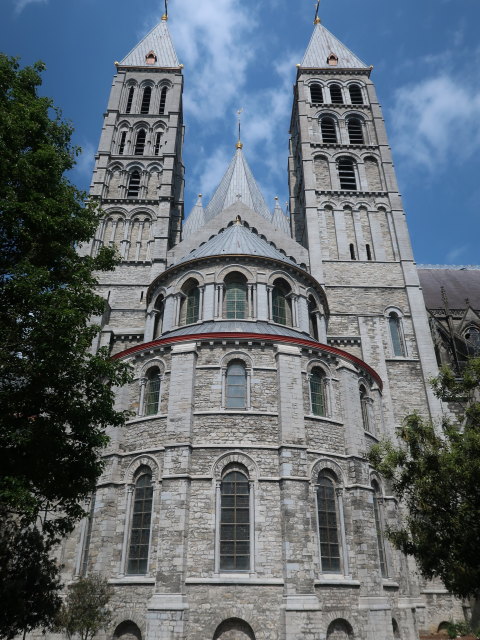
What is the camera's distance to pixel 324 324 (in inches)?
985

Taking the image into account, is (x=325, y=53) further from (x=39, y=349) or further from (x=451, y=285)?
(x=39, y=349)

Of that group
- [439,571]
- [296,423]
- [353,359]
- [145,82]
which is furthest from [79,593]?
[145,82]

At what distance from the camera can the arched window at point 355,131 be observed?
38.5 meters

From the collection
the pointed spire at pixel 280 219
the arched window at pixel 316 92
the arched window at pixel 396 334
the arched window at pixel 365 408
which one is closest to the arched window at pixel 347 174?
the pointed spire at pixel 280 219

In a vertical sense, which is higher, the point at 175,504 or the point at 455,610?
the point at 175,504

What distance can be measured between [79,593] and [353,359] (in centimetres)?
1277

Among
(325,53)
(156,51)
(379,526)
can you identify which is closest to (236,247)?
(379,526)

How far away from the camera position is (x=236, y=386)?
17891mm

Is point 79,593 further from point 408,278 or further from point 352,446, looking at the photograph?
point 408,278

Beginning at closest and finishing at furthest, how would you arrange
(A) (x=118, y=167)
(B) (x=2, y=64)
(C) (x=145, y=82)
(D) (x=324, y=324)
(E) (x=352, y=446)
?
(B) (x=2, y=64) < (E) (x=352, y=446) < (D) (x=324, y=324) < (A) (x=118, y=167) < (C) (x=145, y=82)

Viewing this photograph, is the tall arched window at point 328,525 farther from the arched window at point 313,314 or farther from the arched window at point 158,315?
the arched window at point 158,315

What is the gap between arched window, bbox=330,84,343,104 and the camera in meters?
41.2

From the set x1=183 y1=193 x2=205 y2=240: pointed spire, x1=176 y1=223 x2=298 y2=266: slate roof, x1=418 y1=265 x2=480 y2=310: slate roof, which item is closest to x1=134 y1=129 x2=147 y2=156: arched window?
x1=183 y1=193 x2=205 y2=240: pointed spire

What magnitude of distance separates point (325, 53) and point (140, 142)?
1995 cm
